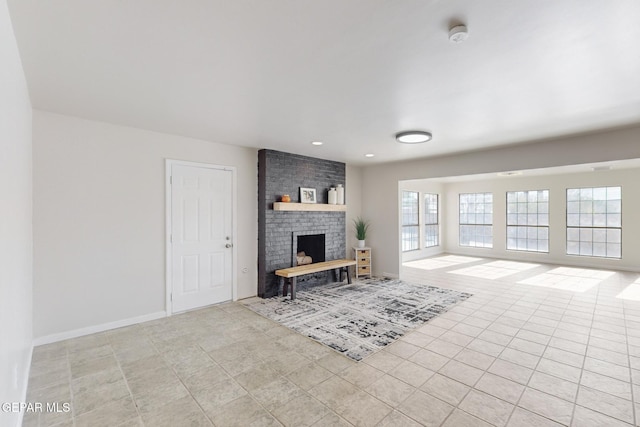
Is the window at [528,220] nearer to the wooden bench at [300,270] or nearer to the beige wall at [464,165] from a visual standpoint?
the beige wall at [464,165]

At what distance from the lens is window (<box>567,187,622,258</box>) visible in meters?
6.87

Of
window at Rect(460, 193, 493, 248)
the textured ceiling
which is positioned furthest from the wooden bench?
window at Rect(460, 193, 493, 248)

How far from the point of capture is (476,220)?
9.08 metres

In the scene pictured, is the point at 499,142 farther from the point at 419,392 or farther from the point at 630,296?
the point at 419,392

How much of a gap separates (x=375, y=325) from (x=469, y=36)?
10.1 ft

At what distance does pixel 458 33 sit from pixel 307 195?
4.04 metres

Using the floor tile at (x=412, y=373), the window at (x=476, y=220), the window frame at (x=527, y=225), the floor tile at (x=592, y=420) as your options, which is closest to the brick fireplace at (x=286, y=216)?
the floor tile at (x=412, y=373)

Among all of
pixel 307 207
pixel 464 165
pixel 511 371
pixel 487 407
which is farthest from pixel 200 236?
pixel 464 165

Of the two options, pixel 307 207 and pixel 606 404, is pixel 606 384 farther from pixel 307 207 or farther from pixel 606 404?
pixel 307 207

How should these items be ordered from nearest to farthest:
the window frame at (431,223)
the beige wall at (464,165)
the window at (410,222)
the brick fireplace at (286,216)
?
the beige wall at (464,165), the brick fireplace at (286,216), the window at (410,222), the window frame at (431,223)

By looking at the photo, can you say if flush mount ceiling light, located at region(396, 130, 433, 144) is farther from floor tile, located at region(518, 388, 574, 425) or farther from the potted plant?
floor tile, located at region(518, 388, 574, 425)

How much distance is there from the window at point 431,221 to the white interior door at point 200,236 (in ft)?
21.2

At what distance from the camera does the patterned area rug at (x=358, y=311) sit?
10.6 feet

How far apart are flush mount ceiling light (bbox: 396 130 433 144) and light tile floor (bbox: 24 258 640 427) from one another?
7.91 feet
